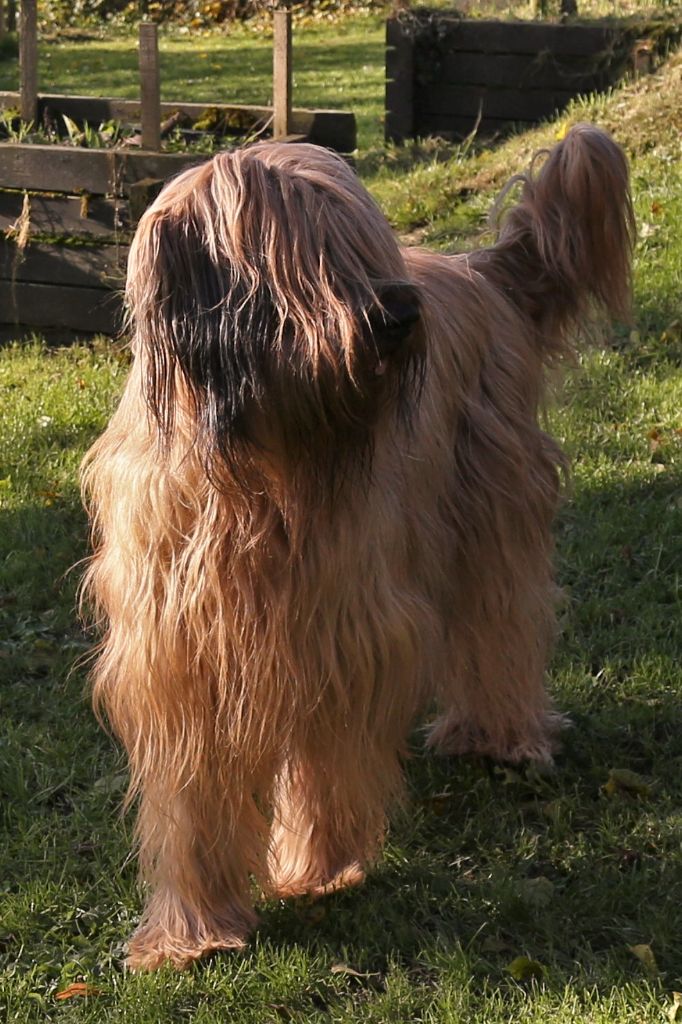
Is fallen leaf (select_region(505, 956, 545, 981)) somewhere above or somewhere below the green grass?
below

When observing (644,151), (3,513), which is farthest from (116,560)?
(644,151)

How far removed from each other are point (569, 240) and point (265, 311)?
1531 mm

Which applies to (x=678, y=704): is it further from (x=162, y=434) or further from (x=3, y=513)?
(x=3, y=513)

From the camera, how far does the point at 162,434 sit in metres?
2.46

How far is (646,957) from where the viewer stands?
9.85 feet

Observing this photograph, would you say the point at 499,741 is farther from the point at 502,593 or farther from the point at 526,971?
the point at 526,971

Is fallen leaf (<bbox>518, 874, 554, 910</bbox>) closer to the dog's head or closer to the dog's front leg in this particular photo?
the dog's front leg

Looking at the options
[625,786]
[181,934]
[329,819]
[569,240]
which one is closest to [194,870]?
[181,934]

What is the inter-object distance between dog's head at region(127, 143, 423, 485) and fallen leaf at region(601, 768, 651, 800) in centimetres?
164

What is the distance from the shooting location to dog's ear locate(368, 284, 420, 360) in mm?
2301

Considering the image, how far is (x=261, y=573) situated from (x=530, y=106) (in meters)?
7.84

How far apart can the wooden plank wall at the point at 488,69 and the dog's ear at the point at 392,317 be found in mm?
7521

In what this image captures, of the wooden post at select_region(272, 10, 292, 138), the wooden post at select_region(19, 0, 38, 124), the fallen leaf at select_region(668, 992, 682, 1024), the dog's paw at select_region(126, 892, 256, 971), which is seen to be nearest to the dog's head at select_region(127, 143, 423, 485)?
the dog's paw at select_region(126, 892, 256, 971)

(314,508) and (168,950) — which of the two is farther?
(168,950)
